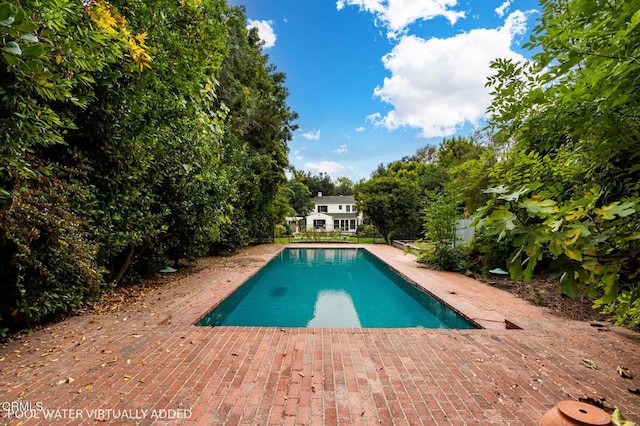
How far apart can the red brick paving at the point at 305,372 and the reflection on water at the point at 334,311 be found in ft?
6.78

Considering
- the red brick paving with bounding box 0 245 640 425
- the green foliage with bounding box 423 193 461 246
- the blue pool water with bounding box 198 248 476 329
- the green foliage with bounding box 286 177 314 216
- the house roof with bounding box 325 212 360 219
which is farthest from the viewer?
the house roof with bounding box 325 212 360 219

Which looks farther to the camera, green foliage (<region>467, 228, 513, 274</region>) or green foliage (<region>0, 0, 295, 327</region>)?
green foliage (<region>467, 228, 513, 274</region>)

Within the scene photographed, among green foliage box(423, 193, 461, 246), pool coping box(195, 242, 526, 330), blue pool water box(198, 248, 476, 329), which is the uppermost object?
green foliage box(423, 193, 461, 246)

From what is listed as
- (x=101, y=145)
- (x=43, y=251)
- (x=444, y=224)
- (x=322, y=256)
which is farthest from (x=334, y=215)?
(x=43, y=251)

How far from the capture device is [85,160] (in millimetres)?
4945

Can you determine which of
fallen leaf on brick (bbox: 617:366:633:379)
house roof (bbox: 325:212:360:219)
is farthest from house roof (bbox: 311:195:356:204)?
fallen leaf on brick (bbox: 617:366:633:379)

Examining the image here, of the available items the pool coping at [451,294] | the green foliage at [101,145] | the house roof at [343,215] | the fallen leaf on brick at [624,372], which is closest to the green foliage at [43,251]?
the green foliage at [101,145]

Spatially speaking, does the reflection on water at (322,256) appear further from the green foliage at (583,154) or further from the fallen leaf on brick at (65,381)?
the green foliage at (583,154)

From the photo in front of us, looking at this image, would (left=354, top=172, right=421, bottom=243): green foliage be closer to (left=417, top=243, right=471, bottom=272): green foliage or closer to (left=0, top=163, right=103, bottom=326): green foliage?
(left=417, top=243, right=471, bottom=272): green foliage

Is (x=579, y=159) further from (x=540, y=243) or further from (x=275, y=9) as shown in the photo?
(x=275, y=9)

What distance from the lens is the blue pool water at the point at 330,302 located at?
623 cm

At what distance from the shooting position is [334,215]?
143 feet

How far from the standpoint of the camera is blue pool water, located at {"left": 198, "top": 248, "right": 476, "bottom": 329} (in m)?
6.23

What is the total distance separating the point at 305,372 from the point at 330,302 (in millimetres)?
4972
